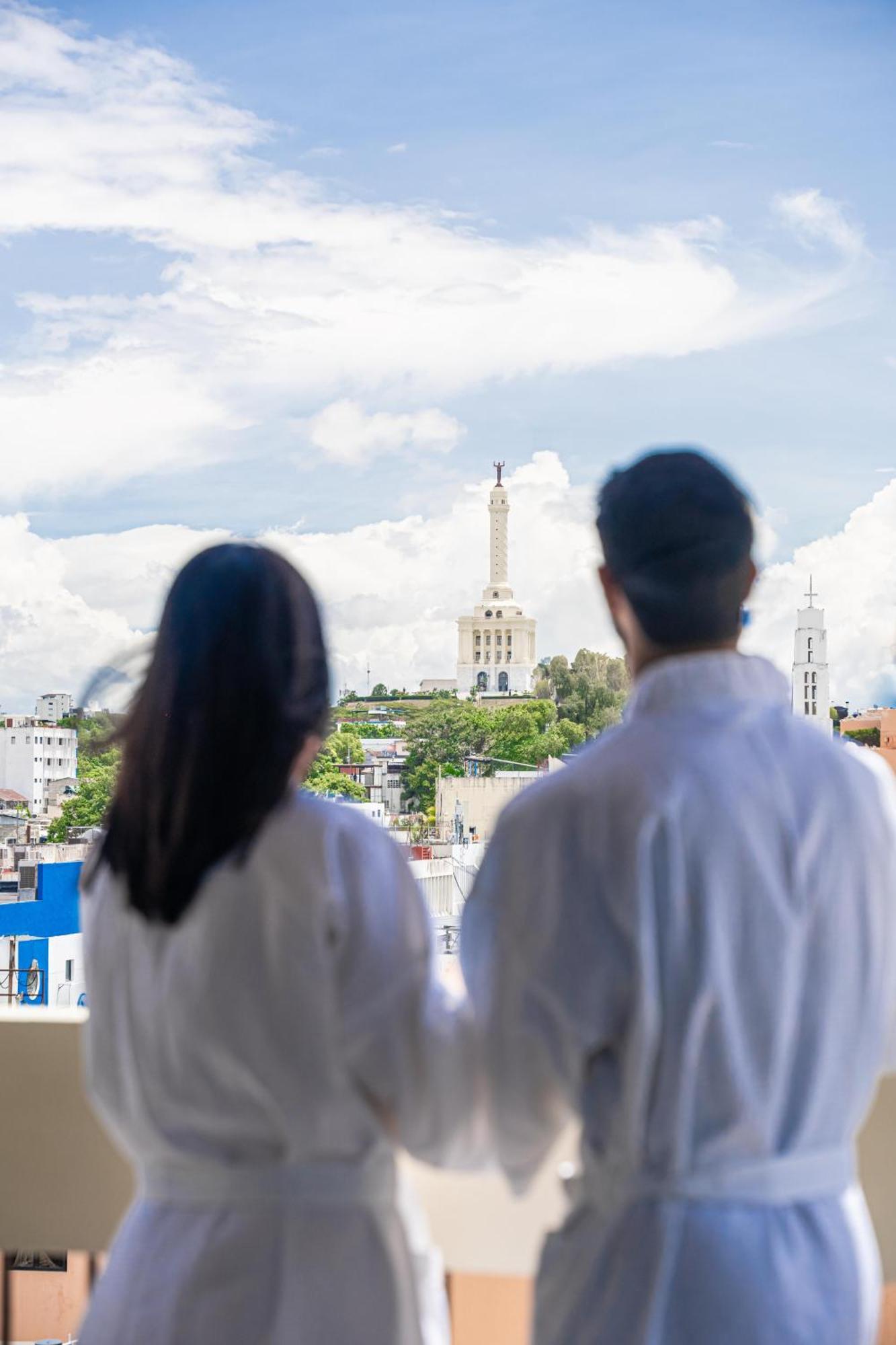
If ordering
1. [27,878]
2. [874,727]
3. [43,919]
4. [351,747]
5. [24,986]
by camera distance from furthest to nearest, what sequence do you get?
1. [351,747]
2. [27,878]
3. [24,986]
4. [874,727]
5. [43,919]

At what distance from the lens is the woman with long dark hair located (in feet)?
2.72

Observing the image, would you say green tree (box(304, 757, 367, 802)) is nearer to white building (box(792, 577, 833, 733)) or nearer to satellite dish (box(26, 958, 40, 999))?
satellite dish (box(26, 958, 40, 999))

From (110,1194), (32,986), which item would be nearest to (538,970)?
(110,1194)

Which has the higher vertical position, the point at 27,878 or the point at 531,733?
the point at 531,733

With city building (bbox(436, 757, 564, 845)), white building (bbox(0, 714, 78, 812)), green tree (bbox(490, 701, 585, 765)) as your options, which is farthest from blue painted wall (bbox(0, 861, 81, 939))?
white building (bbox(0, 714, 78, 812))

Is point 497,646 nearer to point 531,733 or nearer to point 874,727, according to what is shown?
point 531,733

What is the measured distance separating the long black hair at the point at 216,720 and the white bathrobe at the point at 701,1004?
0.15m

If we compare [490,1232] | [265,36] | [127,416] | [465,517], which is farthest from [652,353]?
[490,1232]

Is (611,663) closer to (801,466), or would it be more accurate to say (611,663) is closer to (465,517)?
(801,466)

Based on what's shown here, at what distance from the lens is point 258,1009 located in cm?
83

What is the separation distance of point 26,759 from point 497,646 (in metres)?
10.2

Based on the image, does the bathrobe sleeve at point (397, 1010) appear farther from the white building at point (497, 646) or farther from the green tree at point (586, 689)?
the white building at point (497, 646)

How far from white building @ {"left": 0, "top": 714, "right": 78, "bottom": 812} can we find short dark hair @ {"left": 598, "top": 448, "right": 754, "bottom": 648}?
8.03 metres

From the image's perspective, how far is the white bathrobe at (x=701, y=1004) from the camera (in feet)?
2.57
